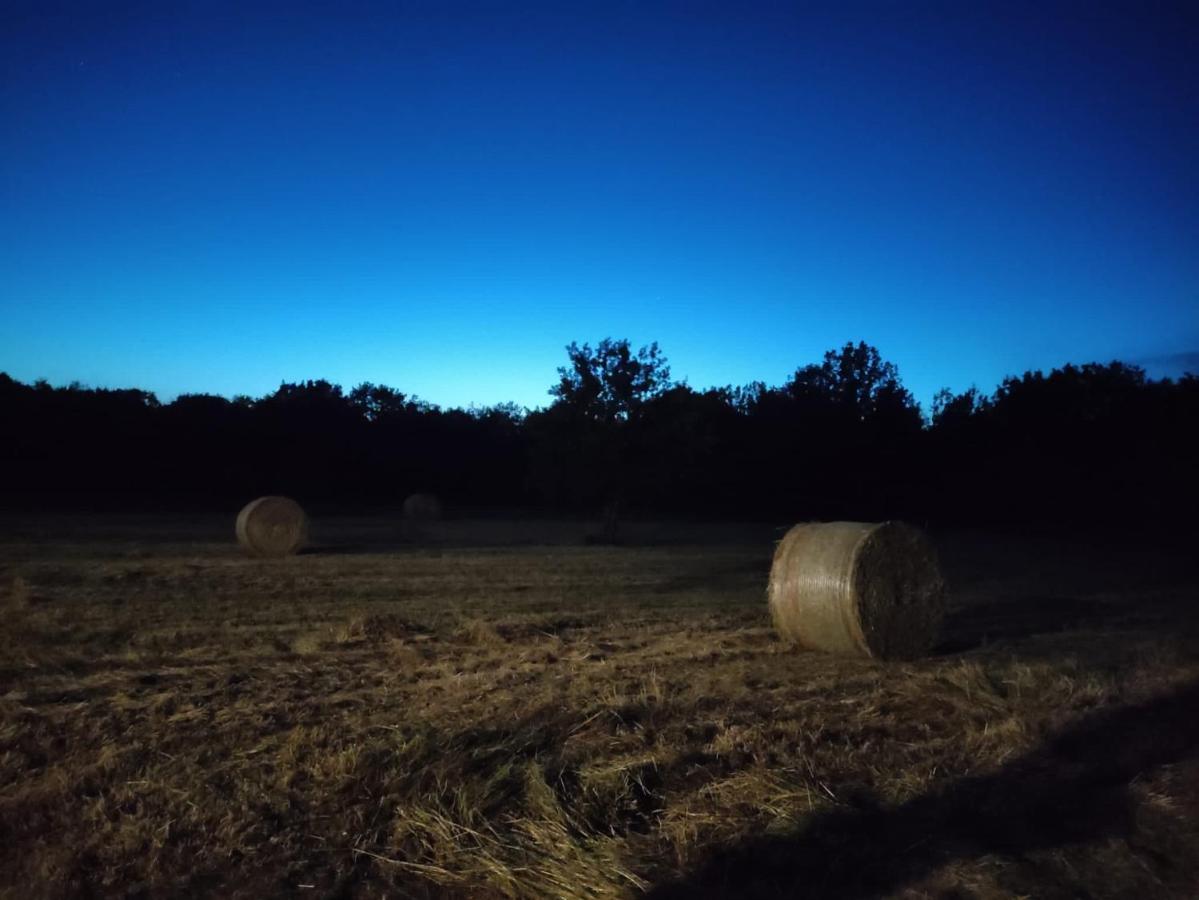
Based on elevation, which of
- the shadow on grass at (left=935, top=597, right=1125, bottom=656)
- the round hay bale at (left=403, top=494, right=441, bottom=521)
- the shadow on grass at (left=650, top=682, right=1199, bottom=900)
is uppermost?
the round hay bale at (left=403, top=494, right=441, bottom=521)

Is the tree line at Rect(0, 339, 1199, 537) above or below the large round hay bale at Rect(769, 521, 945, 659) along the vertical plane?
above

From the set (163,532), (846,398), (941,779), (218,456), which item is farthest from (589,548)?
(846,398)

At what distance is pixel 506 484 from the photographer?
45844 mm

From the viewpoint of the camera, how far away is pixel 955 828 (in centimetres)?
474

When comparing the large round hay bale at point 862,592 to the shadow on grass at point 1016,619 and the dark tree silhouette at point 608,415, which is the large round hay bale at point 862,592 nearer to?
the shadow on grass at point 1016,619

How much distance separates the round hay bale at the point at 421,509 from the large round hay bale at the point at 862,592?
75.3 feet

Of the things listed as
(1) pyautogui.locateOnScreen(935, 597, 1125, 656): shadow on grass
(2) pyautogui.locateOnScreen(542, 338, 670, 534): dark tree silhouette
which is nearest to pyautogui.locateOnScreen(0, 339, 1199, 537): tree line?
(2) pyautogui.locateOnScreen(542, 338, 670, 534): dark tree silhouette

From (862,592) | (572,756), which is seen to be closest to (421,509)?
(862,592)

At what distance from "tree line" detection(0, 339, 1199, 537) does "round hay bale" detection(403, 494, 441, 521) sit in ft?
13.1

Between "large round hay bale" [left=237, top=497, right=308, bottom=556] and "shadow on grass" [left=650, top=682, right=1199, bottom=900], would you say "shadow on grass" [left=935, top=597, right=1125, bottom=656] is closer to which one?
"shadow on grass" [left=650, top=682, right=1199, bottom=900]

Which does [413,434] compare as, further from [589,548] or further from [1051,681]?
[1051,681]

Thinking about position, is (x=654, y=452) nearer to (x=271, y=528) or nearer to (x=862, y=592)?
(x=271, y=528)

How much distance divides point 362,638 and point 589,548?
14.3m

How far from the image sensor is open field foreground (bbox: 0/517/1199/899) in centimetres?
420
